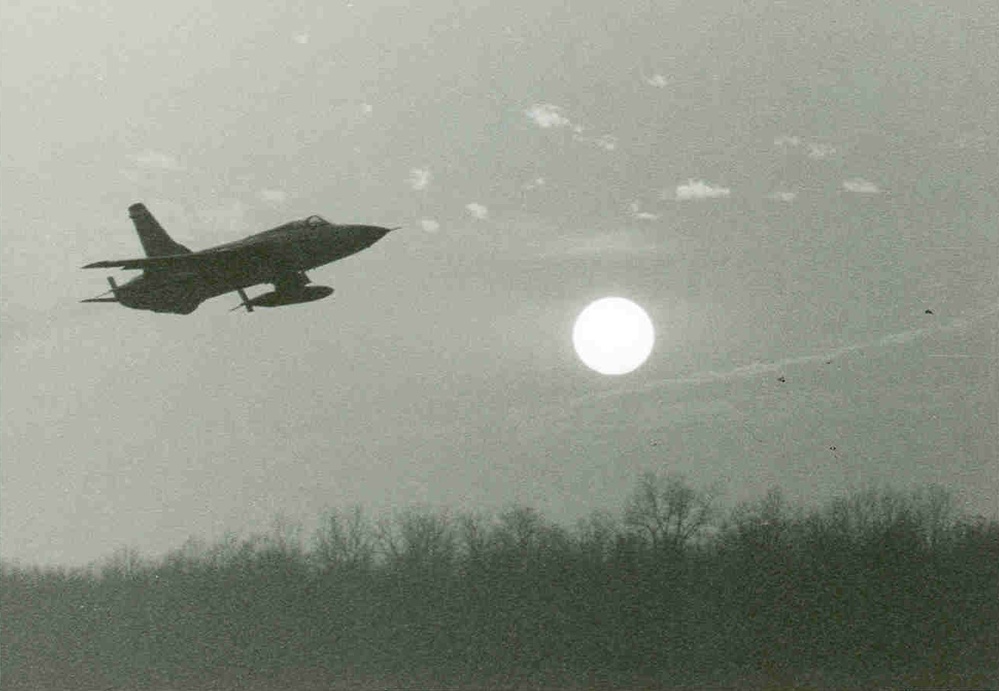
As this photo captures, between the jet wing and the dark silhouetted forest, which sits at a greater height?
the jet wing

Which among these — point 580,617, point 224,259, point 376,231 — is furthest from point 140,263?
point 580,617

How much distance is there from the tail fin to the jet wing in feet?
17.2

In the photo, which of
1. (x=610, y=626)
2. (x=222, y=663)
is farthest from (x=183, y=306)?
(x=222, y=663)

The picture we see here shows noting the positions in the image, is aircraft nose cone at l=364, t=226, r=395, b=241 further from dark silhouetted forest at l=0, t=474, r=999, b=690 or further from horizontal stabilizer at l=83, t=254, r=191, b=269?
dark silhouetted forest at l=0, t=474, r=999, b=690

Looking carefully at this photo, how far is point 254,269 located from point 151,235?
22.2 feet

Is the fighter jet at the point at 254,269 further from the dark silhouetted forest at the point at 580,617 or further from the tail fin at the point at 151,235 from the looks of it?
the dark silhouetted forest at the point at 580,617

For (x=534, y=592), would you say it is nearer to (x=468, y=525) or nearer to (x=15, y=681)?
(x=468, y=525)

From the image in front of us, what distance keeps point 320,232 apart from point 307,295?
177cm

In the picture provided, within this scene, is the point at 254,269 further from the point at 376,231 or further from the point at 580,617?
the point at 580,617

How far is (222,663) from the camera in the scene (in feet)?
209

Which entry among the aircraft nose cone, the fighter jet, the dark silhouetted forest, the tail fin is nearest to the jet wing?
the fighter jet

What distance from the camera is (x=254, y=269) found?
23.8 meters

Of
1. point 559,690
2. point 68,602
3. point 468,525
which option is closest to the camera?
point 559,690

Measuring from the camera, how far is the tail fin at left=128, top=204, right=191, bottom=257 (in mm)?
28594
